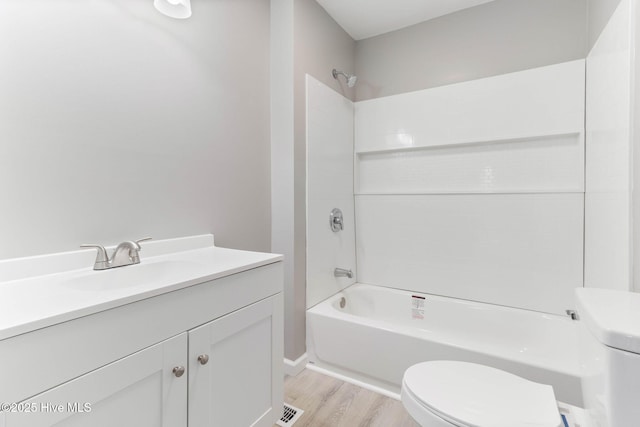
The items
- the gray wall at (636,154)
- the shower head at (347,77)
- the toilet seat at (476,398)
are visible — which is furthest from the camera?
the shower head at (347,77)

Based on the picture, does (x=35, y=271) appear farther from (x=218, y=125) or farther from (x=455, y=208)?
(x=455, y=208)

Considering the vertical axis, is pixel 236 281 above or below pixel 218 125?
below

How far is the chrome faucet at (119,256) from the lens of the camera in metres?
1.06

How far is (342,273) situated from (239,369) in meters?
1.30

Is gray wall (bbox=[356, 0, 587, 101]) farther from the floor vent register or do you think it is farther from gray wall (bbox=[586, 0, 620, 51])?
the floor vent register

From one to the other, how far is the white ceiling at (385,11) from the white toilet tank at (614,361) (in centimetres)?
217

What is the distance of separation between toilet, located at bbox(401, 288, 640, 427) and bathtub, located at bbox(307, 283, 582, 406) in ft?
1.10

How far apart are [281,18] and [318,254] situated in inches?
62.6

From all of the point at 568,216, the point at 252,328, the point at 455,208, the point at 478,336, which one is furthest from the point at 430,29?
the point at 252,328

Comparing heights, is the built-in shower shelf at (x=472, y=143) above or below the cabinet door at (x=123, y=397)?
above

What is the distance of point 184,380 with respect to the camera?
0.89 meters

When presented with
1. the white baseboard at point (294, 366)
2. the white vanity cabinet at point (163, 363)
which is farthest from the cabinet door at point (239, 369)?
the white baseboard at point (294, 366)

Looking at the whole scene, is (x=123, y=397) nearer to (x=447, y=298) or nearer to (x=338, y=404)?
(x=338, y=404)

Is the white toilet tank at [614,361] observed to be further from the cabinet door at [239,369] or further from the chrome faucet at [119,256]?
the chrome faucet at [119,256]
